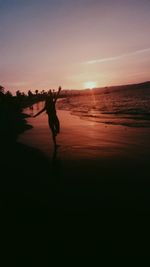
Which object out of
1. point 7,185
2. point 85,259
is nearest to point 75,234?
point 85,259

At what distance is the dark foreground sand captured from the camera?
4.27 metres

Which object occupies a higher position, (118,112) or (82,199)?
(82,199)

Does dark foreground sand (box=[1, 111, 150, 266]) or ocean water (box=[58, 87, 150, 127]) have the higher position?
dark foreground sand (box=[1, 111, 150, 266])

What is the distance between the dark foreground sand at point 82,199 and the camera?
14.0ft

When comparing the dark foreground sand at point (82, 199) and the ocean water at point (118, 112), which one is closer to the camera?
the dark foreground sand at point (82, 199)

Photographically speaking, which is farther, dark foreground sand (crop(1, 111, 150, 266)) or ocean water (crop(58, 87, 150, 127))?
ocean water (crop(58, 87, 150, 127))

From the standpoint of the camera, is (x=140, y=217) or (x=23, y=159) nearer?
(x=140, y=217)

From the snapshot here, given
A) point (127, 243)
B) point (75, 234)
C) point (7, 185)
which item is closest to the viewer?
point (127, 243)

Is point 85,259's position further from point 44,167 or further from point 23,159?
point 23,159

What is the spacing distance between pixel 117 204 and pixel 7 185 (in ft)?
10.9

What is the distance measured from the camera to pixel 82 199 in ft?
19.4

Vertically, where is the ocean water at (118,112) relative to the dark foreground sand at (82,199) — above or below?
below

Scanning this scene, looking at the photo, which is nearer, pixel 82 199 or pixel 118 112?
pixel 82 199

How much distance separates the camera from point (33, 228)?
15.6 ft
